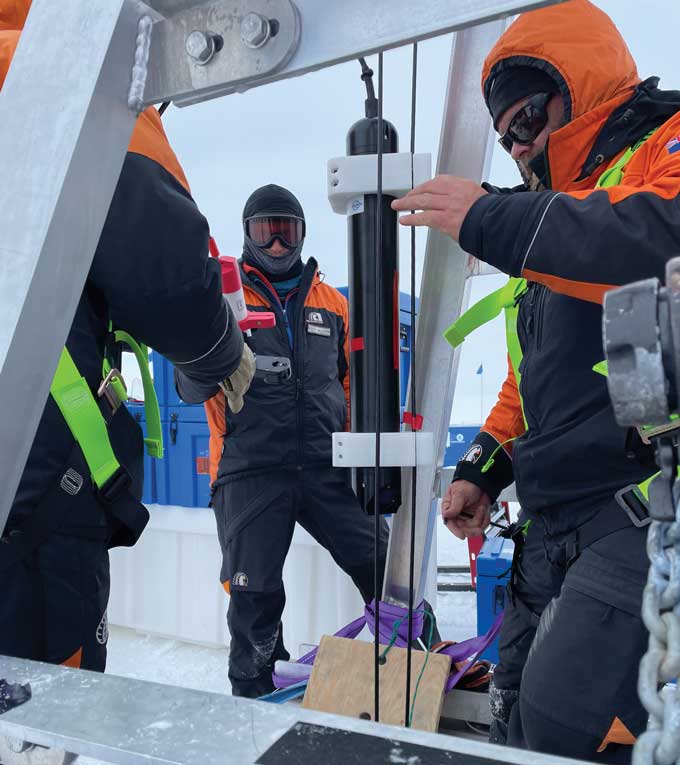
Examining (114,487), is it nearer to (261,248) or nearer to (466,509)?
(466,509)

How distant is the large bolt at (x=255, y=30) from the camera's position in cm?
69

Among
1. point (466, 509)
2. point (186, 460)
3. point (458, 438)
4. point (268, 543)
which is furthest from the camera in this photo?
point (458, 438)

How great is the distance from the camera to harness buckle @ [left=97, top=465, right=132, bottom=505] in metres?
1.33

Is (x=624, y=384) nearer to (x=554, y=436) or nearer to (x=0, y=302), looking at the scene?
(x=0, y=302)

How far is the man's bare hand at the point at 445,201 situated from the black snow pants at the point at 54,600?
897 mm

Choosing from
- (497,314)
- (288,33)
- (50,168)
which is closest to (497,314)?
(497,314)

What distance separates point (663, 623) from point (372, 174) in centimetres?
126

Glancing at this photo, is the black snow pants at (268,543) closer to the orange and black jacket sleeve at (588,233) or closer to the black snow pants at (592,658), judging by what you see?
the black snow pants at (592,658)

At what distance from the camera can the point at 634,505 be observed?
1.21m

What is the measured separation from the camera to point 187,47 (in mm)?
734

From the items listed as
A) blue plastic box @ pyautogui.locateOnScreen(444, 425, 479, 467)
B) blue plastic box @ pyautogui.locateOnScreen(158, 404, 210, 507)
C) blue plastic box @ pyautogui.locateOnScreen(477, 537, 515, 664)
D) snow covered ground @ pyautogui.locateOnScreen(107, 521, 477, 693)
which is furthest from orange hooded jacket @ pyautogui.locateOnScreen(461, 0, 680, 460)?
blue plastic box @ pyautogui.locateOnScreen(444, 425, 479, 467)

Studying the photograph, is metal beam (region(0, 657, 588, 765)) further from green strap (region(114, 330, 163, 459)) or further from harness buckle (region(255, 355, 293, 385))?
harness buckle (region(255, 355, 293, 385))

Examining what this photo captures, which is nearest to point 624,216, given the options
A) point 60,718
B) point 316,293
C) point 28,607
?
point 60,718

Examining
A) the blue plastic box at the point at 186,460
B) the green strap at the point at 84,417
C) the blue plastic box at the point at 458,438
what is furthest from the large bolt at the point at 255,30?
the blue plastic box at the point at 458,438
